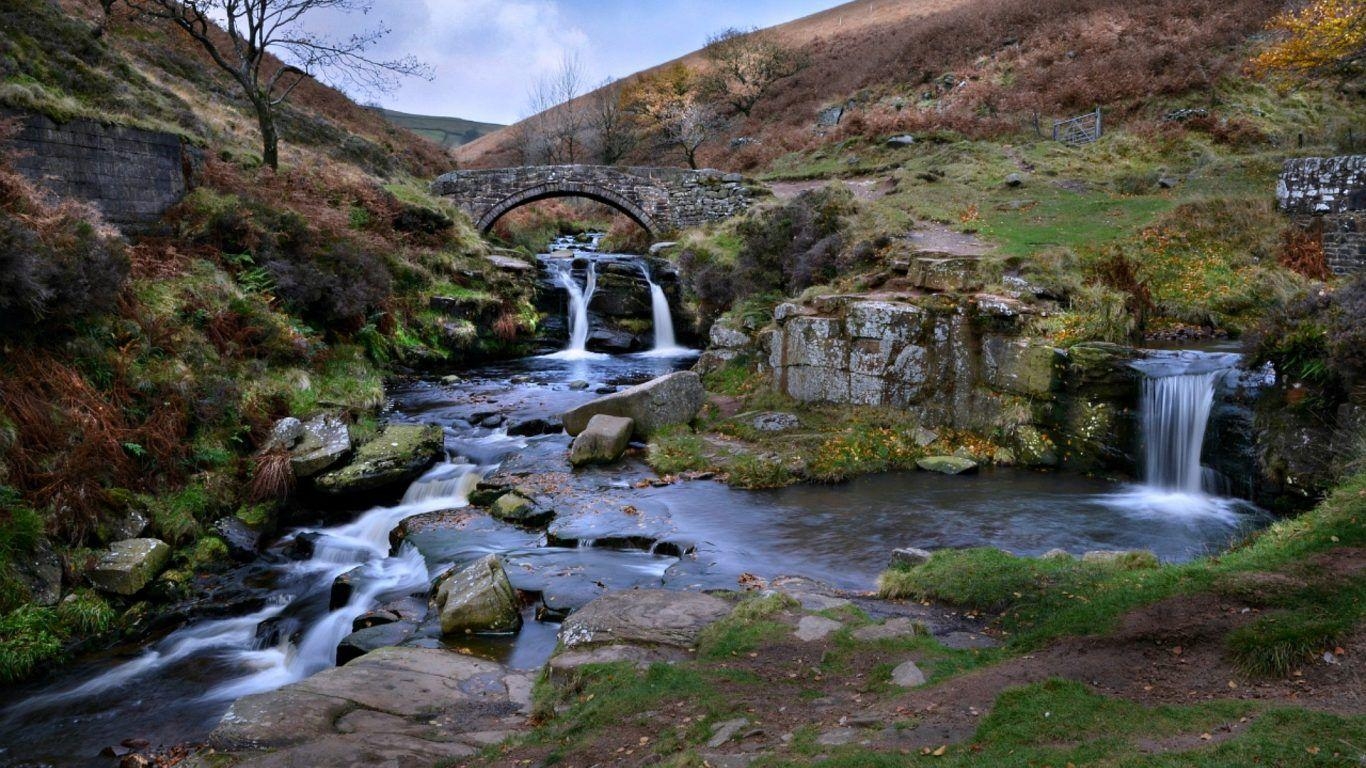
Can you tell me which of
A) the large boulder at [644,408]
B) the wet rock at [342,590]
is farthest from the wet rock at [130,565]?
the large boulder at [644,408]

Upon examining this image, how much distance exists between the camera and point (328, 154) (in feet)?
85.3

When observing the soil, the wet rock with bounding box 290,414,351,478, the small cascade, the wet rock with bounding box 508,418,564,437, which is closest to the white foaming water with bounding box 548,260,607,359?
the small cascade

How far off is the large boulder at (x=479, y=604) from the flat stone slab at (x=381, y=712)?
68 cm

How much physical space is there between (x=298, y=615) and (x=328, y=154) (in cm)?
2199

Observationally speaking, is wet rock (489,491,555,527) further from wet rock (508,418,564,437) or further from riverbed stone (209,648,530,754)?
riverbed stone (209,648,530,754)

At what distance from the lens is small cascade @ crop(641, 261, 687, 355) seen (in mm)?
21703

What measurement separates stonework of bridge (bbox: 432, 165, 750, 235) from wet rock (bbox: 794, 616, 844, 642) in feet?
73.6

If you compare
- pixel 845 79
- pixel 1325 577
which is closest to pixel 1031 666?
pixel 1325 577

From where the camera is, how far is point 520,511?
10.0 meters

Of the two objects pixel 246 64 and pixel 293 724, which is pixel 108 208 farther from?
pixel 293 724

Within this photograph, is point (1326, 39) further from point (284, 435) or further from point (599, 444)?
point (284, 435)

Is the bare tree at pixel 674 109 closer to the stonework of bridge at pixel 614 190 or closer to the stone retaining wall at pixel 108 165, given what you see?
the stonework of bridge at pixel 614 190

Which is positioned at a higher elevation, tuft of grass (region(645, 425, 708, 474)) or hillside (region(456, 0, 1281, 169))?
hillside (region(456, 0, 1281, 169))

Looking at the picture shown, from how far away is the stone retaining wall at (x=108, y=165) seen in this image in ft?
39.7
